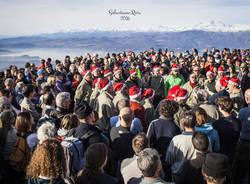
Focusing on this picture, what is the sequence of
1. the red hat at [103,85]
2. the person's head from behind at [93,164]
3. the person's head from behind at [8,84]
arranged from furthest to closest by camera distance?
the person's head from behind at [8,84], the red hat at [103,85], the person's head from behind at [93,164]

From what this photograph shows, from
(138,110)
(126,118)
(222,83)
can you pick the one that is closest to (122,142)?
(126,118)

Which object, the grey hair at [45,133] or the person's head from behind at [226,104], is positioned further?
the person's head from behind at [226,104]

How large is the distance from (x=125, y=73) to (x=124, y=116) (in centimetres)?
600

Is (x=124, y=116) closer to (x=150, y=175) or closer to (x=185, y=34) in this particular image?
(x=150, y=175)

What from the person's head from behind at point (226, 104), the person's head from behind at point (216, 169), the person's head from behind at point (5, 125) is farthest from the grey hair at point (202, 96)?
the person's head from behind at point (5, 125)

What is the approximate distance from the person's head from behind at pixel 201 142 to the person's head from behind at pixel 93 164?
1.27 metres

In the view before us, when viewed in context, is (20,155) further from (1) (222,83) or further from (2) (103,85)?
(1) (222,83)

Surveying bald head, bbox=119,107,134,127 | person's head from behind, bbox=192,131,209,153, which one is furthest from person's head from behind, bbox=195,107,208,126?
bald head, bbox=119,107,134,127

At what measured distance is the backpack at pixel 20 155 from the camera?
10.5 feet

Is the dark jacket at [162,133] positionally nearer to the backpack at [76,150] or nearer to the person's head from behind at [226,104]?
the person's head from behind at [226,104]

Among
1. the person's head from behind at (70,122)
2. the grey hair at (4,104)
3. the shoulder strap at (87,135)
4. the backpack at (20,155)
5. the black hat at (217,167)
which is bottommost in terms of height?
the backpack at (20,155)

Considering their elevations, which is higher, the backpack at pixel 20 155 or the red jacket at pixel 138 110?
the red jacket at pixel 138 110

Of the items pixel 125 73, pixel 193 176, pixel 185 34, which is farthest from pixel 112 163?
pixel 185 34

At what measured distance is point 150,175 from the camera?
2.34 meters
